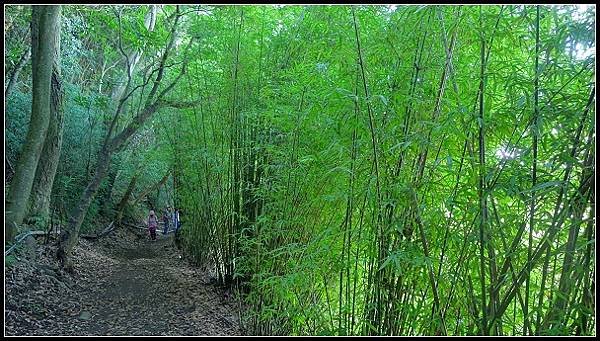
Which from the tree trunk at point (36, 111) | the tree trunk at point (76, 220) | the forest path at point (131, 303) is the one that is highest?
the tree trunk at point (36, 111)

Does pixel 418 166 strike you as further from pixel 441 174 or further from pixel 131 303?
pixel 131 303

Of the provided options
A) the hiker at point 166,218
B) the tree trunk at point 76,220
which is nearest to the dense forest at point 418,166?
the tree trunk at point 76,220

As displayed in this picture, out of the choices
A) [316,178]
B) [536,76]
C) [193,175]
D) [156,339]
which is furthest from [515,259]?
[193,175]

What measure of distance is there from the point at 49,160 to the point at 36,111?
113 centimetres

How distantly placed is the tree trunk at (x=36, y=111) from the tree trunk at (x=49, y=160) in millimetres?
757

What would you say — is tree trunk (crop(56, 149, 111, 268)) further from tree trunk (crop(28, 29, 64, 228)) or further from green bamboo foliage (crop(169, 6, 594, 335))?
green bamboo foliage (crop(169, 6, 594, 335))

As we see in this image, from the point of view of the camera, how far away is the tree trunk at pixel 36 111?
3.45 meters

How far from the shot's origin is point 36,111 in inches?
141

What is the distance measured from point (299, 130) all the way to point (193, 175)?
3.77 metres

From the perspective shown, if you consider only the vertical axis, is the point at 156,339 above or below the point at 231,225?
below

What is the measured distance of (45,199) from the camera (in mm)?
4676

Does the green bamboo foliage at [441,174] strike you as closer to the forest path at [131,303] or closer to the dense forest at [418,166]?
the dense forest at [418,166]

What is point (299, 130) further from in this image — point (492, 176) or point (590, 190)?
point (590, 190)

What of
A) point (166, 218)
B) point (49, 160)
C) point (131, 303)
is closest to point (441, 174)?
point (131, 303)
